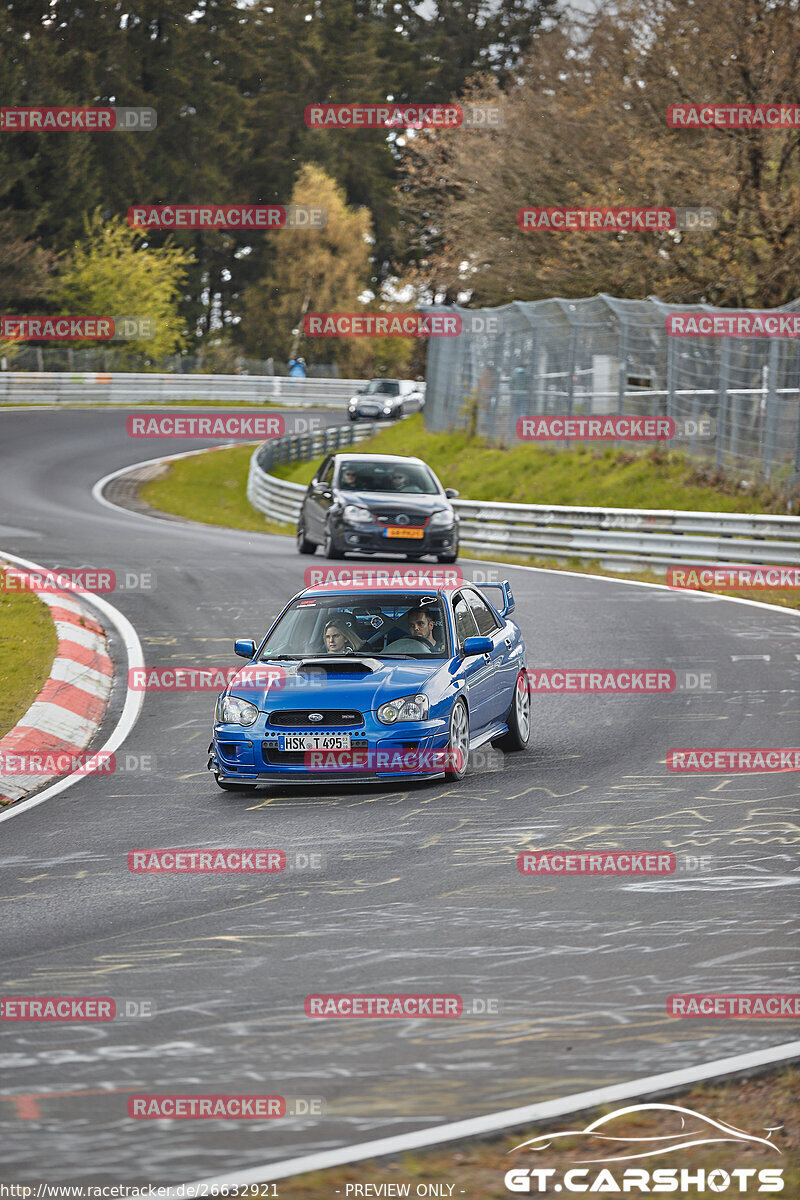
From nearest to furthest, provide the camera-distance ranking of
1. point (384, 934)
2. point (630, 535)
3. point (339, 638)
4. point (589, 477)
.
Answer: point (384, 934)
point (339, 638)
point (630, 535)
point (589, 477)

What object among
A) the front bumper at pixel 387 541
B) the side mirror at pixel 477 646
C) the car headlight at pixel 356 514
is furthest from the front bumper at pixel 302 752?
the car headlight at pixel 356 514

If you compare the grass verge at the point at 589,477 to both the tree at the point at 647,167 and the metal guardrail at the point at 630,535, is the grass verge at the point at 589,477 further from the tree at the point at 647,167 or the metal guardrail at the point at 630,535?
the tree at the point at 647,167

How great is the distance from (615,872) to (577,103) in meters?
36.8

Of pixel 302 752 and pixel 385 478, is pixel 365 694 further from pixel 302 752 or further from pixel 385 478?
pixel 385 478

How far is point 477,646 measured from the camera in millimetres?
10867

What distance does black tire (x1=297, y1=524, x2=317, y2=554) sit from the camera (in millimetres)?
26344

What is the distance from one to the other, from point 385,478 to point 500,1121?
21.0 metres

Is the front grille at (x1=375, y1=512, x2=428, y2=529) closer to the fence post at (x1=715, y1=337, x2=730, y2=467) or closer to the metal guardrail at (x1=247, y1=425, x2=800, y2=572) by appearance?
the metal guardrail at (x1=247, y1=425, x2=800, y2=572)

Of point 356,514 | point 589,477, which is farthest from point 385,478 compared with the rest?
point 589,477

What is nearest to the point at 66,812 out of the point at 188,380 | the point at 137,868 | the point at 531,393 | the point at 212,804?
the point at 212,804

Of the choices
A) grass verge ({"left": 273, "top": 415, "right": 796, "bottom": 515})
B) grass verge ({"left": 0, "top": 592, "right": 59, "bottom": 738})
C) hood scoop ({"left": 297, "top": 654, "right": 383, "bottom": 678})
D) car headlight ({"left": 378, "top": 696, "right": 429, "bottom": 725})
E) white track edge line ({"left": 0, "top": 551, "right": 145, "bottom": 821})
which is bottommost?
white track edge line ({"left": 0, "top": 551, "right": 145, "bottom": 821})

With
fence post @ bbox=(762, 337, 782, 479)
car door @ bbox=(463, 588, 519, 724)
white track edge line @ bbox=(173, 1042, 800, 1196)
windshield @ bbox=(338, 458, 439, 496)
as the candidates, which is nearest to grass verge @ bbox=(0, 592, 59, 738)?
car door @ bbox=(463, 588, 519, 724)

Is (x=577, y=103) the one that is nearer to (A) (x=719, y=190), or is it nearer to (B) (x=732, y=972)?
(A) (x=719, y=190)

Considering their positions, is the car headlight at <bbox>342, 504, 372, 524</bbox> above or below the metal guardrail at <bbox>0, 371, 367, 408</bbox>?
below
